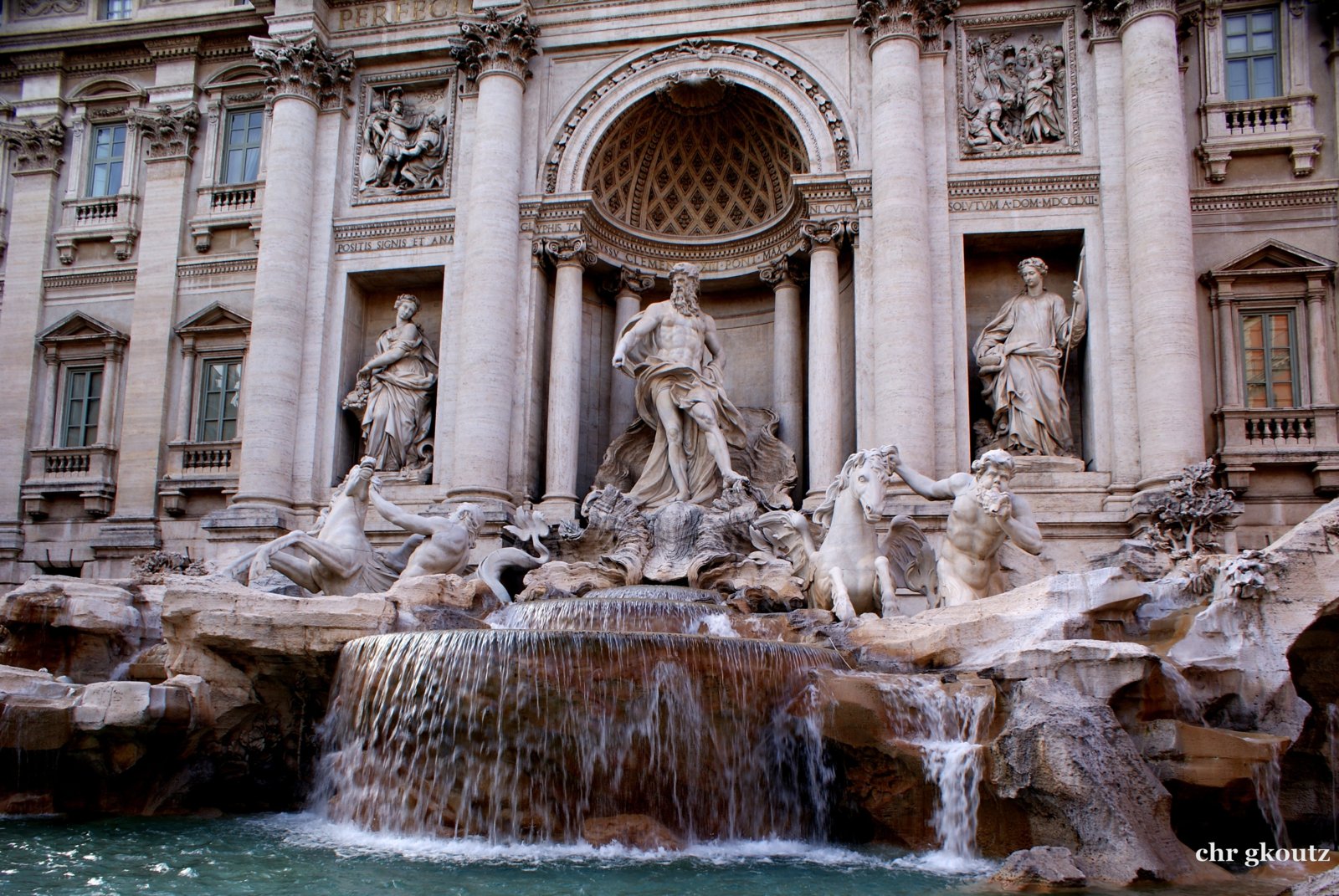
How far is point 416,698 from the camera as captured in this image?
32.4 feet

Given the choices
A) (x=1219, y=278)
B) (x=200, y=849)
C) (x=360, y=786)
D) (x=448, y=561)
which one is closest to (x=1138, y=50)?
(x=1219, y=278)

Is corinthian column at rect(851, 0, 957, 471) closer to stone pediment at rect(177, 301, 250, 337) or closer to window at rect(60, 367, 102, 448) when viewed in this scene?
stone pediment at rect(177, 301, 250, 337)

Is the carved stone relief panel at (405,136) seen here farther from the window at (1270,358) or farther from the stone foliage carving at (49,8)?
the window at (1270,358)

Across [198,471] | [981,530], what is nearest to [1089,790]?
[981,530]

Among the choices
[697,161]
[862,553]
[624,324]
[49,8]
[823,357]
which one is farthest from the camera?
[49,8]

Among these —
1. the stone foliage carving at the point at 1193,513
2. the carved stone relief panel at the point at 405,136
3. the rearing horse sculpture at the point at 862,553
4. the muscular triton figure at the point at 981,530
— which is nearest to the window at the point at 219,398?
the carved stone relief panel at the point at 405,136

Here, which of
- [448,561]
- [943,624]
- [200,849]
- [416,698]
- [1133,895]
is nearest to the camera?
[1133,895]

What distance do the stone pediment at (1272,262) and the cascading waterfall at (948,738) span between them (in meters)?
10.7

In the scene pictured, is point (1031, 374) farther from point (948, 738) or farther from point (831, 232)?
point (948, 738)

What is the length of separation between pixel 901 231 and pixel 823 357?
2140 millimetres

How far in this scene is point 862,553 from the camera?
1303 cm

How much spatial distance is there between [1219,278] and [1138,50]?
11.6 feet

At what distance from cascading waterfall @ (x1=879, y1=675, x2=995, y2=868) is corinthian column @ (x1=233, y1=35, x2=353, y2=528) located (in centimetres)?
1169

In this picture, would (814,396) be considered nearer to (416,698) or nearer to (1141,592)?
(1141,592)
